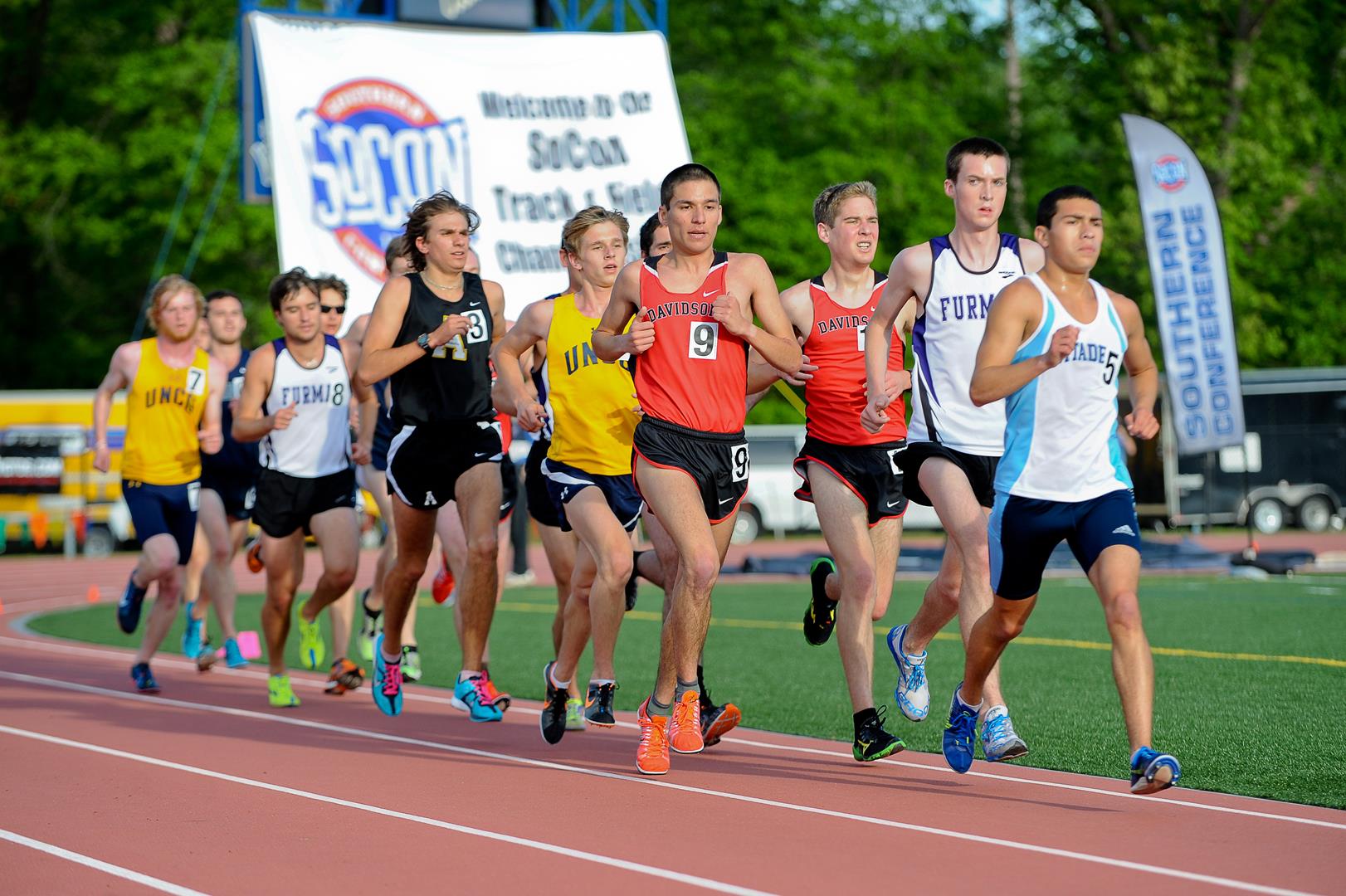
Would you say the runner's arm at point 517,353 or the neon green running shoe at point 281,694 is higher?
the runner's arm at point 517,353

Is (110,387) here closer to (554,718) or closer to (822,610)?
(554,718)

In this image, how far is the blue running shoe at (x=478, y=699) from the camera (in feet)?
28.4

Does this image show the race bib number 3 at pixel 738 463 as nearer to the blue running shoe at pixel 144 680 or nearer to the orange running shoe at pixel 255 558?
the orange running shoe at pixel 255 558

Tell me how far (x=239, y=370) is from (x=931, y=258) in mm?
6385

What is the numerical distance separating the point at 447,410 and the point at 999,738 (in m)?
3.49

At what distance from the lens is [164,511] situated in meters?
11.2

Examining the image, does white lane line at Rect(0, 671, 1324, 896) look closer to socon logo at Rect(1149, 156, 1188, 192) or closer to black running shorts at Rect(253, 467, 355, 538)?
black running shorts at Rect(253, 467, 355, 538)

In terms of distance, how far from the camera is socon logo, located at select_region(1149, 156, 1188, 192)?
19359 millimetres

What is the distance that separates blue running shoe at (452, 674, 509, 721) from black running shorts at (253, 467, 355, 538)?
1947 millimetres

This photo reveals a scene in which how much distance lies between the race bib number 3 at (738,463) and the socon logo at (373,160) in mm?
12724

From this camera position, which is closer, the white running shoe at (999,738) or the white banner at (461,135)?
the white running shoe at (999,738)

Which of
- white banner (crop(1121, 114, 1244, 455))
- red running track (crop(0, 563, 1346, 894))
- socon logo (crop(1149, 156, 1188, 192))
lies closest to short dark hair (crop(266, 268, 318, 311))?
red running track (crop(0, 563, 1346, 894))

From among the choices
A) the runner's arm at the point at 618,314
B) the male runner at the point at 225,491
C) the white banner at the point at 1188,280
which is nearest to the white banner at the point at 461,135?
the white banner at the point at 1188,280

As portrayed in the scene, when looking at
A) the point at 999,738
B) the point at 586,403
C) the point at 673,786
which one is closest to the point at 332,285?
the point at 586,403
